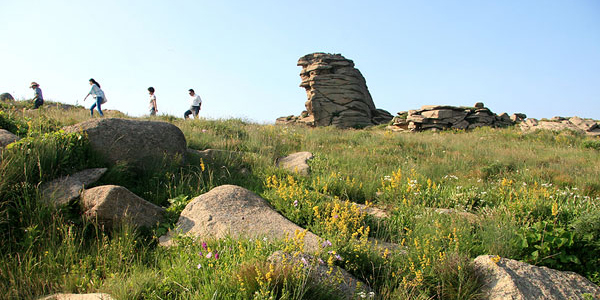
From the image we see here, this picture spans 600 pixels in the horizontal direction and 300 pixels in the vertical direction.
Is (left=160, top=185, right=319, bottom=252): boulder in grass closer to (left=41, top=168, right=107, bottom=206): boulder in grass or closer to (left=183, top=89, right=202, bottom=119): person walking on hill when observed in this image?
(left=41, top=168, right=107, bottom=206): boulder in grass

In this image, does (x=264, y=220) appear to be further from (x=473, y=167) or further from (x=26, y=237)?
(x=473, y=167)

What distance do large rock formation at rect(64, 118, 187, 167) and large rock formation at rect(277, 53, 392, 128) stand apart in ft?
86.7

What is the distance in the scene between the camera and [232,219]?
16.4ft

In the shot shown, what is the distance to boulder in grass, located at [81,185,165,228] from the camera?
4797mm

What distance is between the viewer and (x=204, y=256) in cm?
362

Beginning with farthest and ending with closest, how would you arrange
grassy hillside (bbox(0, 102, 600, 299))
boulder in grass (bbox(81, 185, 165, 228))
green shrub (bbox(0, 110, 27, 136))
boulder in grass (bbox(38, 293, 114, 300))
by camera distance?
green shrub (bbox(0, 110, 27, 136)) < boulder in grass (bbox(81, 185, 165, 228)) < grassy hillside (bbox(0, 102, 600, 299)) < boulder in grass (bbox(38, 293, 114, 300))

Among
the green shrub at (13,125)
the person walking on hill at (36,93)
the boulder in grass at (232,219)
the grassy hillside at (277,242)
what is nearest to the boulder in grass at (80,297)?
the grassy hillside at (277,242)

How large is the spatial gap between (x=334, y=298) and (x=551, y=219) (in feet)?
12.6

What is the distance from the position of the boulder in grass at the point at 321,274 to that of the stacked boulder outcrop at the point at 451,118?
78.3 feet

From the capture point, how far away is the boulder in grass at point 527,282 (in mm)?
3721

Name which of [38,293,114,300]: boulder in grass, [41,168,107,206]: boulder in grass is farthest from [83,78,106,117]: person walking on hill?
[38,293,114,300]: boulder in grass

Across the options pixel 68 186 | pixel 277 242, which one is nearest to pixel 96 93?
pixel 68 186

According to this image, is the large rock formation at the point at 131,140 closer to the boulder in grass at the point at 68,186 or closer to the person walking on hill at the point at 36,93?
the boulder in grass at the point at 68,186

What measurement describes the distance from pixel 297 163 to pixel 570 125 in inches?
852
